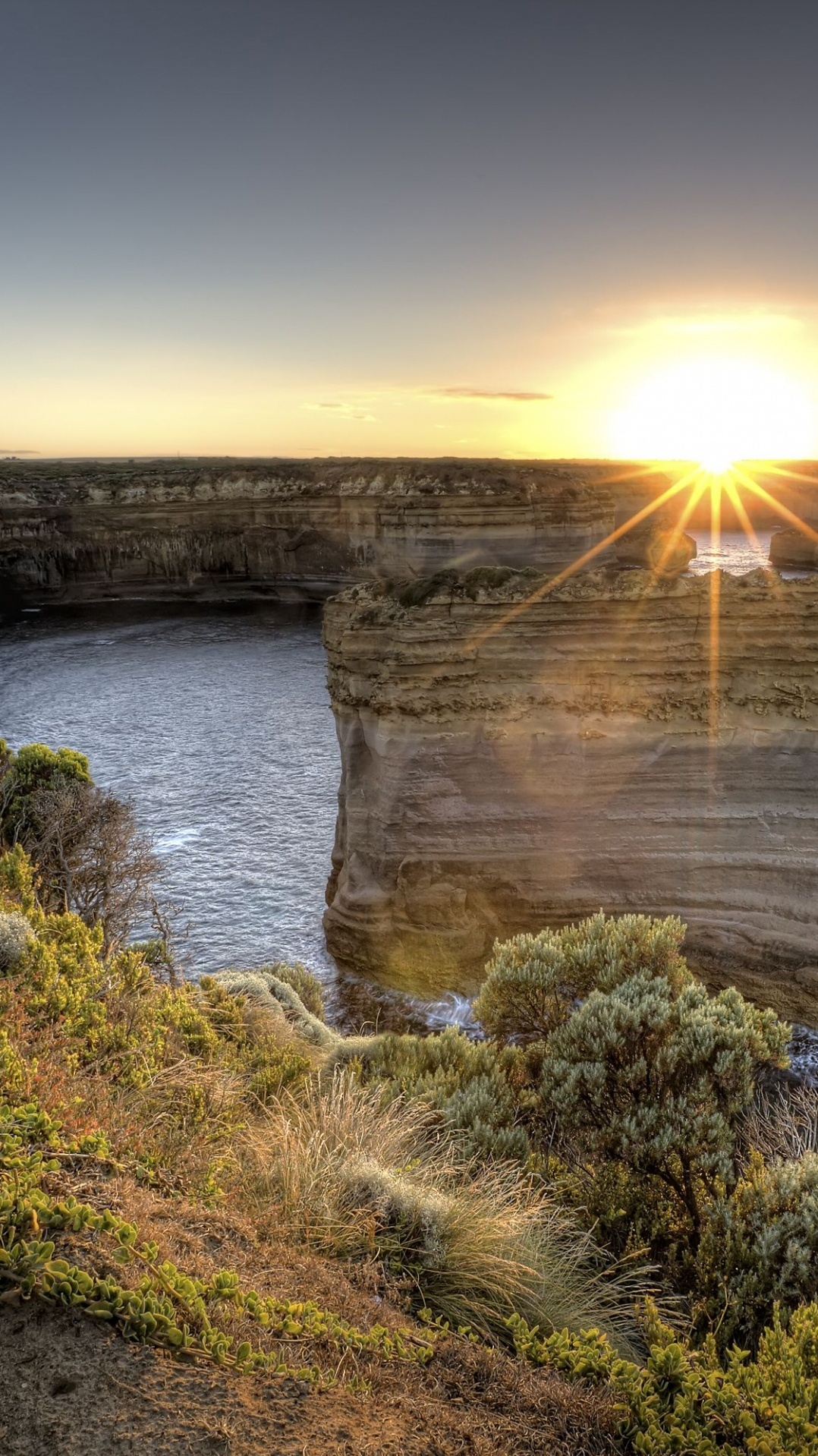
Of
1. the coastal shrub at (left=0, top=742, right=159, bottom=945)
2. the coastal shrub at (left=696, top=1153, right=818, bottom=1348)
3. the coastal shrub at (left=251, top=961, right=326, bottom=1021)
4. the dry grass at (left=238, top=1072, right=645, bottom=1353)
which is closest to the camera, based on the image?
the dry grass at (left=238, top=1072, right=645, bottom=1353)

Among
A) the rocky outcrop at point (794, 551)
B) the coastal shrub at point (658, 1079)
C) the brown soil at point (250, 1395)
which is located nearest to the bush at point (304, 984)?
the coastal shrub at point (658, 1079)

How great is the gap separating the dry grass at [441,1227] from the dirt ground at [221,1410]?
953 mm

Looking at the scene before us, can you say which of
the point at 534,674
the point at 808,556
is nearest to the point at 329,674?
the point at 534,674

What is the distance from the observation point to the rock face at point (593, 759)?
1672cm

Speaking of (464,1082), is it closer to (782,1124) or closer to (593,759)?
(782,1124)

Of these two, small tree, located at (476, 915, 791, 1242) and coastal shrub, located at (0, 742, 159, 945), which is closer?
small tree, located at (476, 915, 791, 1242)

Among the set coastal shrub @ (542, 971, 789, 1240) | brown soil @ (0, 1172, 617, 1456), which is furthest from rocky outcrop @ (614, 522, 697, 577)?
brown soil @ (0, 1172, 617, 1456)

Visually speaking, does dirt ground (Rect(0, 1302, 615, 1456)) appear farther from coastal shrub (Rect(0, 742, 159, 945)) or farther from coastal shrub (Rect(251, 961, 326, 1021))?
coastal shrub (Rect(251, 961, 326, 1021))

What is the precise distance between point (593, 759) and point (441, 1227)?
11.9 metres

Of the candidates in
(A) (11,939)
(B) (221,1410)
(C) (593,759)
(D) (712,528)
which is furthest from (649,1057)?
(D) (712,528)

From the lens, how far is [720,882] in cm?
1708

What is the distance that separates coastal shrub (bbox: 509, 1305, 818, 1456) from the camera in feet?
14.9

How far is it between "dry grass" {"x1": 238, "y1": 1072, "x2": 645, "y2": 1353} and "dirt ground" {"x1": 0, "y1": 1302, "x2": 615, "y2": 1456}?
95 centimetres

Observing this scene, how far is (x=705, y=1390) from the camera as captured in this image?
489 cm
